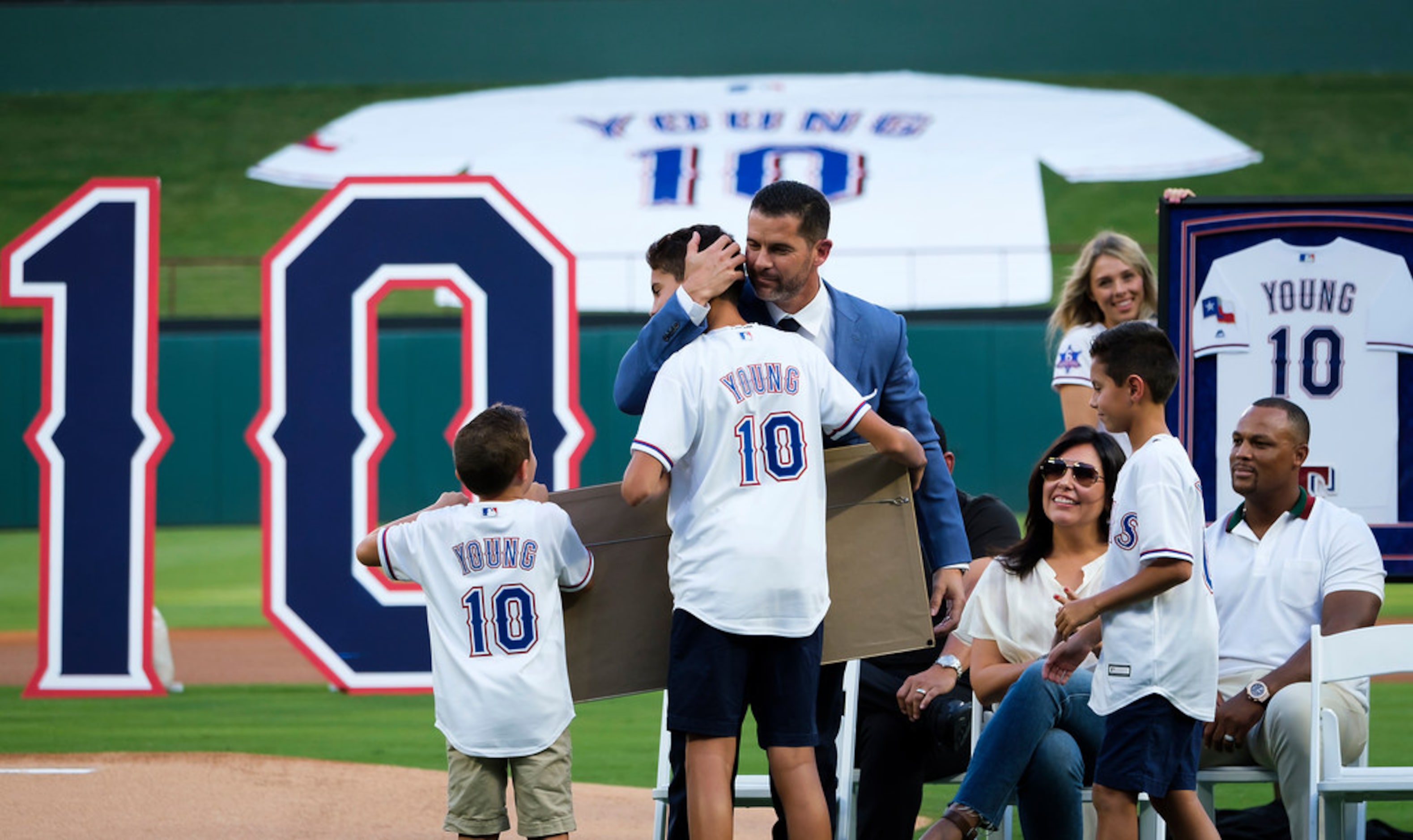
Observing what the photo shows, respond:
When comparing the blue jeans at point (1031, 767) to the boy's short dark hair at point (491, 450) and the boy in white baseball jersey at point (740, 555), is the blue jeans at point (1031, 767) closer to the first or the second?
the boy in white baseball jersey at point (740, 555)

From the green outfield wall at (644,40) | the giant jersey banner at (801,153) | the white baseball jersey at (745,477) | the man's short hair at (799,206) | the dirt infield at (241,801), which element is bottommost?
the dirt infield at (241,801)

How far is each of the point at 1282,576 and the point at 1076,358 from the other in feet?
5.03

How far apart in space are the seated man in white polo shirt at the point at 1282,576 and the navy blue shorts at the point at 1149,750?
0.76 meters

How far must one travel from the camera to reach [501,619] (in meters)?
3.91

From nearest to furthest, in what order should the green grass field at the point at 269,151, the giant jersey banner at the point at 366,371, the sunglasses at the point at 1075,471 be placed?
the sunglasses at the point at 1075,471
the giant jersey banner at the point at 366,371
the green grass field at the point at 269,151

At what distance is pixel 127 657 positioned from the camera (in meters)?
7.76

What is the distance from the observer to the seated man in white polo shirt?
4586mm

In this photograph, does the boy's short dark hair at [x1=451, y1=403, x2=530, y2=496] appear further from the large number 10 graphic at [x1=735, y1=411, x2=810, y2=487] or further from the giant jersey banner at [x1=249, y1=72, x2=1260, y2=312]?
the giant jersey banner at [x1=249, y1=72, x2=1260, y2=312]

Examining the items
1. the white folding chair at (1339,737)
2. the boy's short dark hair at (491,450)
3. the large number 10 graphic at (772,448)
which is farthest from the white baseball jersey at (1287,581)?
the boy's short dark hair at (491,450)

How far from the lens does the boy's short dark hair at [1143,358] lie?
3.87 meters

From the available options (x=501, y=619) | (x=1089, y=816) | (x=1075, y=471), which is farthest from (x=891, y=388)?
(x=1089, y=816)

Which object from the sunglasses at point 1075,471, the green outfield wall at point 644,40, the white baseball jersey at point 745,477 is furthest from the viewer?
the green outfield wall at point 644,40

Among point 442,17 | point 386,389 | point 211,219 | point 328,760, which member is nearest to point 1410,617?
point 328,760

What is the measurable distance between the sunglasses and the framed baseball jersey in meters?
1.47
